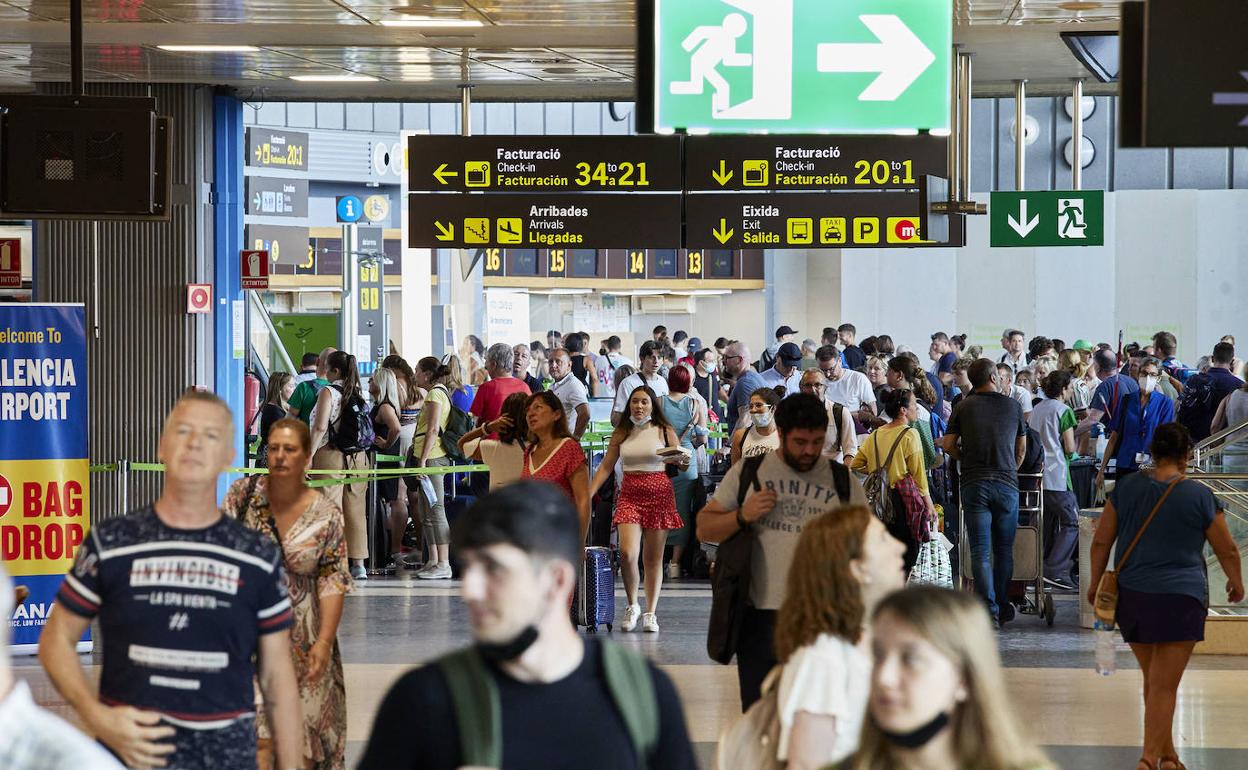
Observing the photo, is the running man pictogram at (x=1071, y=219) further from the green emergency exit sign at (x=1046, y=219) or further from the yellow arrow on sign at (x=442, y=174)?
the yellow arrow on sign at (x=442, y=174)

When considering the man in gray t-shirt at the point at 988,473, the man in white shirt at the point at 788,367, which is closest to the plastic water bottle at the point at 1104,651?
the man in gray t-shirt at the point at 988,473

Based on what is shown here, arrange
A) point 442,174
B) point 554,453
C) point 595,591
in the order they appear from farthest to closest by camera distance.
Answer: point 442,174, point 595,591, point 554,453

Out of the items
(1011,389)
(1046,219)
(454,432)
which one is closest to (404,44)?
(454,432)

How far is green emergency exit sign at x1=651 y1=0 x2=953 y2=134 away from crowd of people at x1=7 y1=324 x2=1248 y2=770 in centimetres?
180

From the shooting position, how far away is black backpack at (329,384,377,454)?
1337cm

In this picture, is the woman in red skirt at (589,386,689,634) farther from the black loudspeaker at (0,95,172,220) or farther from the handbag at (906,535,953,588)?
the black loudspeaker at (0,95,172,220)

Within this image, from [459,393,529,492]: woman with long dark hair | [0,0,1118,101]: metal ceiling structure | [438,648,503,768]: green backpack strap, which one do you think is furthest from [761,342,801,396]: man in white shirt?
[438,648,503,768]: green backpack strap

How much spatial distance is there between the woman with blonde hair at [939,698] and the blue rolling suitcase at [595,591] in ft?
27.0

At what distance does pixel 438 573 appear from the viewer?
13984 millimetres

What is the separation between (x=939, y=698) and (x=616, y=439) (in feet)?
27.2

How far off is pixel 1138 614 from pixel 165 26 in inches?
286

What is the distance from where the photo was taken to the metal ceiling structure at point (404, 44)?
33.9 ft

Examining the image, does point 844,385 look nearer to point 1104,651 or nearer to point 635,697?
point 1104,651

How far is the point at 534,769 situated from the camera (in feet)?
8.22
